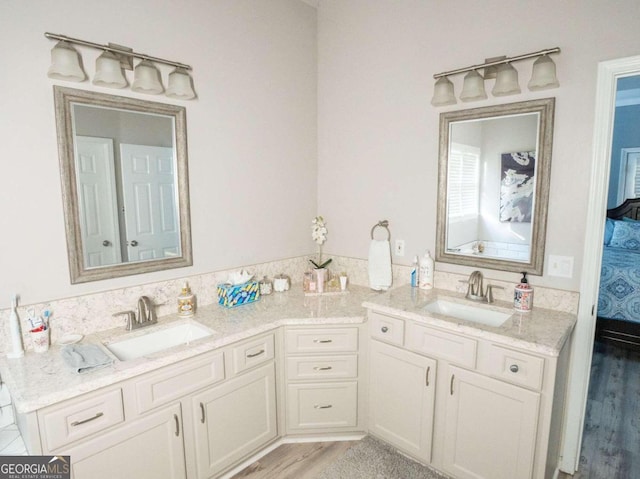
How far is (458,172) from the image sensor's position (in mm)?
2322

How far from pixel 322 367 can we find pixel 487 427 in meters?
0.92

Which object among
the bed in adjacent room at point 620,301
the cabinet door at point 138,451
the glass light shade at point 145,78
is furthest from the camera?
the bed in adjacent room at point 620,301

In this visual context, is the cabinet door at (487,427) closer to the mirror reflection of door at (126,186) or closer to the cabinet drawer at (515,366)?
the cabinet drawer at (515,366)

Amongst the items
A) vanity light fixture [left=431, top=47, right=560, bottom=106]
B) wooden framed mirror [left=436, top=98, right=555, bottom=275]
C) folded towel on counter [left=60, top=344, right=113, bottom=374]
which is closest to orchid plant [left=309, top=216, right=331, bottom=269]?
wooden framed mirror [left=436, top=98, right=555, bottom=275]

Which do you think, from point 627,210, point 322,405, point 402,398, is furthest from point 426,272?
point 627,210

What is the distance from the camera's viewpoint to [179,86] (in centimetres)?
207

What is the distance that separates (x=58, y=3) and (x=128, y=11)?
31 cm

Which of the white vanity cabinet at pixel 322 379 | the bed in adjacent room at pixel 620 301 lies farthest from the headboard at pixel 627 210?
the white vanity cabinet at pixel 322 379

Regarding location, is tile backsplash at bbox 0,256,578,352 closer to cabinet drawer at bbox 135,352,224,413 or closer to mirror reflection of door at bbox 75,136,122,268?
mirror reflection of door at bbox 75,136,122,268

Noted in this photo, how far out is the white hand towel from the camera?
264 centimetres

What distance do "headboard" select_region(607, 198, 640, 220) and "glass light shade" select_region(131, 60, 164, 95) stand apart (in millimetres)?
5644

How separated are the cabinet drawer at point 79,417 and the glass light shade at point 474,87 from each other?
2.27 meters

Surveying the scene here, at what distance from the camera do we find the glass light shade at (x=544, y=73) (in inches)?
72.5

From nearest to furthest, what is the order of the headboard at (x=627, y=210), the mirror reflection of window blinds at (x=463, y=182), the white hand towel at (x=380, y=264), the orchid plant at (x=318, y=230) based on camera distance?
the mirror reflection of window blinds at (x=463, y=182) < the white hand towel at (x=380, y=264) < the orchid plant at (x=318, y=230) < the headboard at (x=627, y=210)
